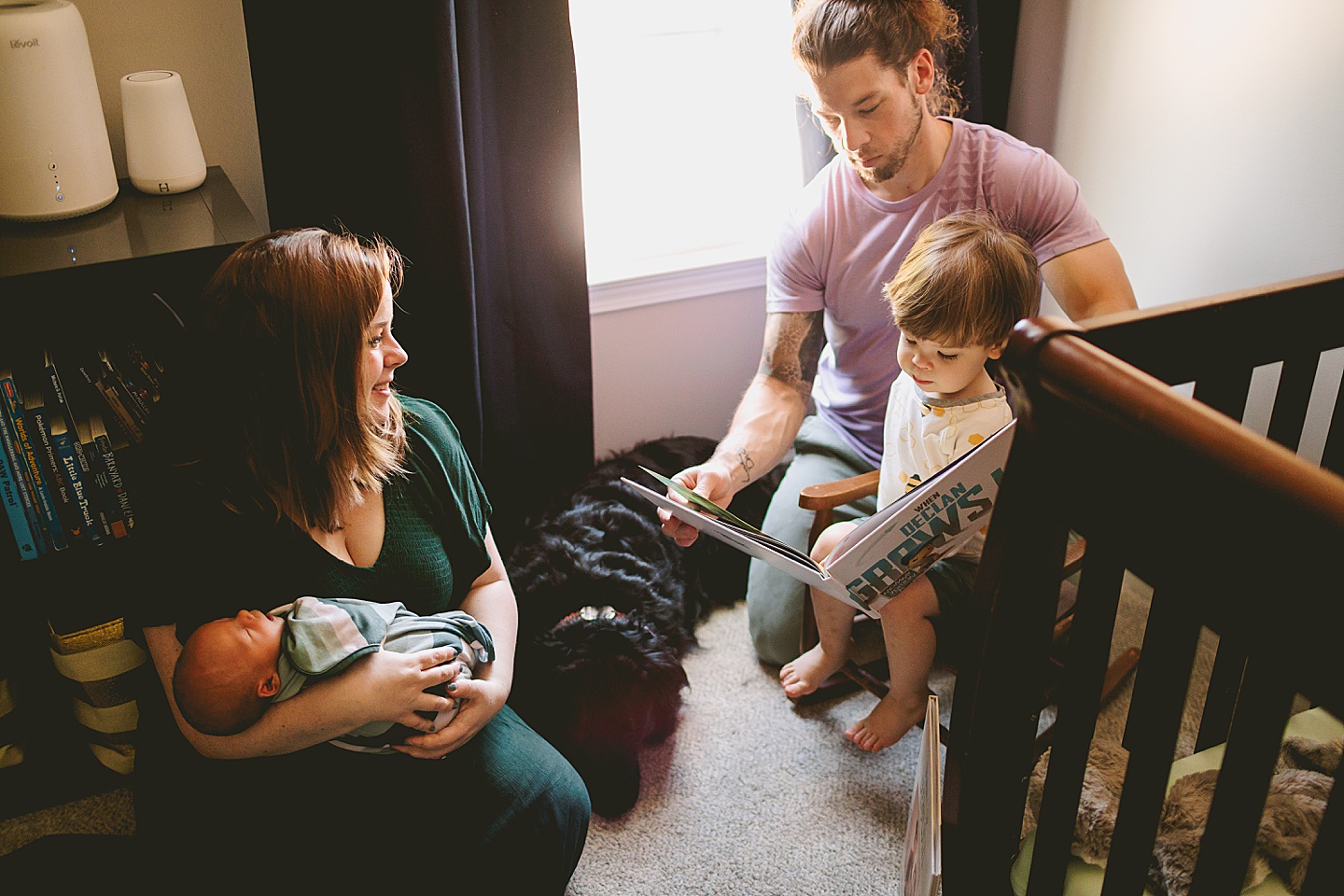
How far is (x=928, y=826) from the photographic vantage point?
1.13m

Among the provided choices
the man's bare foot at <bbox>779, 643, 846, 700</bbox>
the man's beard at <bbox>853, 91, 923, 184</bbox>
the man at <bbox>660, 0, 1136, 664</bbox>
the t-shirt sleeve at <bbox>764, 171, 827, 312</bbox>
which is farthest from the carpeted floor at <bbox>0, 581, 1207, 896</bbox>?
the man's beard at <bbox>853, 91, 923, 184</bbox>

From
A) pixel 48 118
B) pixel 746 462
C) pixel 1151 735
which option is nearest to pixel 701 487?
pixel 746 462

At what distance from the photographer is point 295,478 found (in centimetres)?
134

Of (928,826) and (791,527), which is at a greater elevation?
(928,826)

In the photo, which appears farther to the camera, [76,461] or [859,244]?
[859,244]

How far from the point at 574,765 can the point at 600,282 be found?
1.09 meters

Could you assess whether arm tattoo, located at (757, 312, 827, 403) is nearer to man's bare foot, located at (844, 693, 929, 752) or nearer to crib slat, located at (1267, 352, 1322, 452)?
man's bare foot, located at (844, 693, 929, 752)

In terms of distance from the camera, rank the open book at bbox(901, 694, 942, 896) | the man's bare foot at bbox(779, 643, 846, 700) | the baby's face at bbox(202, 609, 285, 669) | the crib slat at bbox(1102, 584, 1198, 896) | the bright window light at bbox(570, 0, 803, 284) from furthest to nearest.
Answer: the bright window light at bbox(570, 0, 803, 284), the man's bare foot at bbox(779, 643, 846, 700), the baby's face at bbox(202, 609, 285, 669), the open book at bbox(901, 694, 942, 896), the crib slat at bbox(1102, 584, 1198, 896)

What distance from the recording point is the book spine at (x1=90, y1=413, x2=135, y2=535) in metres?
1.58

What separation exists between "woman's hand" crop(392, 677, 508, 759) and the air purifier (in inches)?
37.2

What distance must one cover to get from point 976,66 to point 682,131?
0.69m

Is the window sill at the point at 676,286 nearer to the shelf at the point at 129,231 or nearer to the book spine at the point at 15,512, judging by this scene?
the shelf at the point at 129,231

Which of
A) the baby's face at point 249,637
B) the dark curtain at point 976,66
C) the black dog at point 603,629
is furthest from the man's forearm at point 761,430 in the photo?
the baby's face at point 249,637

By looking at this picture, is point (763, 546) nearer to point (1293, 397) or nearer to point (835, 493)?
point (835, 493)
